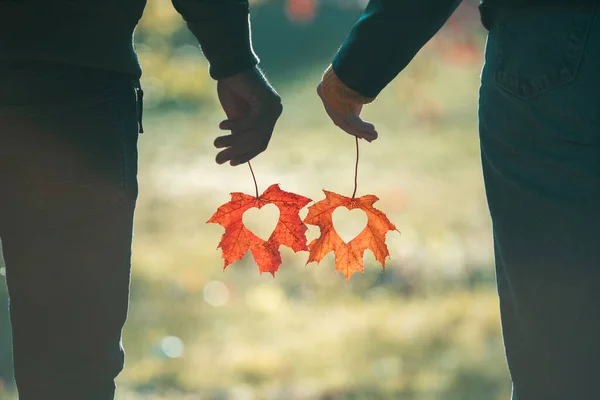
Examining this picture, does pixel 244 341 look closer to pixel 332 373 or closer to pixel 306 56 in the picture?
pixel 332 373

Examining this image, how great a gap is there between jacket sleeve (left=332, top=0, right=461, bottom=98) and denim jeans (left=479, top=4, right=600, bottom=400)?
0.47 ft

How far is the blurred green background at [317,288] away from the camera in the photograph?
336 centimetres

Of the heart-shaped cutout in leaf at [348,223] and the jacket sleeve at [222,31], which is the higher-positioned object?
the jacket sleeve at [222,31]

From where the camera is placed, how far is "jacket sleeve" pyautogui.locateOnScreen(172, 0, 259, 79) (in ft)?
6.66

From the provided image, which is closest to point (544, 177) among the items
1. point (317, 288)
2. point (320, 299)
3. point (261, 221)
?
point (320, 299)

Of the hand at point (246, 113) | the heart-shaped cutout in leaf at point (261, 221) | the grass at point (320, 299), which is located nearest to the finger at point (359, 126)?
the hand at point (246, 113)

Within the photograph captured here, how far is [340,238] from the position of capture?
7.30 feet

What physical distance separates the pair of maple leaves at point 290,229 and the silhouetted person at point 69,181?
0.31 metres

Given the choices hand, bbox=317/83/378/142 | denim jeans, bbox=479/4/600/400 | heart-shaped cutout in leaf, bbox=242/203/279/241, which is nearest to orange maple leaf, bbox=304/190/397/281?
hand, bbox=317/83/378/142

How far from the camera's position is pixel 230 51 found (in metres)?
2.06

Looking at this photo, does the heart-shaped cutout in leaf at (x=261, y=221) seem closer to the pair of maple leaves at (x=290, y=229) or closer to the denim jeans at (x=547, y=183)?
the pair of maple leaves at (x=290, y=229)

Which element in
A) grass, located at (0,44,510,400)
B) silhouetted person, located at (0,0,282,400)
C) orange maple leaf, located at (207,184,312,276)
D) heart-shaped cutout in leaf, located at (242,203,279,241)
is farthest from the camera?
heart-shaped cutout in leaf, located at (242,203,279,241)

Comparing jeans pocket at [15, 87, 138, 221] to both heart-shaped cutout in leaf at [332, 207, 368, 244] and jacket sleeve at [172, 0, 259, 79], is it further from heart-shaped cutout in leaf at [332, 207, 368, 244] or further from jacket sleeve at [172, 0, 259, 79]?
heart-shaped cutout in leaf at [332, 207, 368, 244]

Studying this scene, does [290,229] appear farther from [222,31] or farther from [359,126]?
[222,31]
